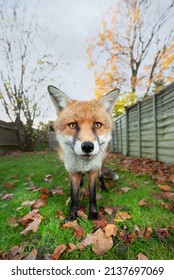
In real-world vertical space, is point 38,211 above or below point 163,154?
below

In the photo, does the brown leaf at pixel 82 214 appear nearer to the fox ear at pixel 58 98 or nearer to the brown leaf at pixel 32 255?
the brown leaf at pixel 32 255

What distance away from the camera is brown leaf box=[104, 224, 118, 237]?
1215 mm

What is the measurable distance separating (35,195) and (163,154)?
2.54m

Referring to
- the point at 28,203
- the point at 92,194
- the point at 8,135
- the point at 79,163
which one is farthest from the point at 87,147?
the point at 8,135

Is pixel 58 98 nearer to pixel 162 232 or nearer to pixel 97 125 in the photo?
pixel 97 125

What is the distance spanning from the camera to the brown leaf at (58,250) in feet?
3.39

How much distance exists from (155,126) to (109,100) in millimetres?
2584

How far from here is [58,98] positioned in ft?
5.09

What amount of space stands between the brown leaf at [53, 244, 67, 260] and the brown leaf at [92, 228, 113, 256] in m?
0.17

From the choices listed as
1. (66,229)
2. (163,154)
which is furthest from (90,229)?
(163,154)

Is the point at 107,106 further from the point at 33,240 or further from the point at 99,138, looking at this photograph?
the point at 33,240

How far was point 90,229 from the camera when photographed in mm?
1314

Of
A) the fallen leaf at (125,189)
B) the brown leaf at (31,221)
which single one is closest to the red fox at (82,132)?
the brown leaf at (31,221)

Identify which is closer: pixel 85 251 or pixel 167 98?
pixel 85 251
